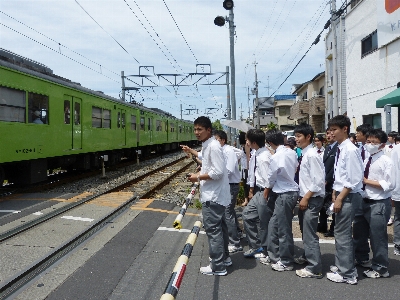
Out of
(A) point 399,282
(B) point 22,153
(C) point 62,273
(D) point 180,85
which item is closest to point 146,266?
(C) point 62,273

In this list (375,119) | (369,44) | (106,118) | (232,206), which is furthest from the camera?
(106,118)

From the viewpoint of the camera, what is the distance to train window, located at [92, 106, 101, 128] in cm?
1354

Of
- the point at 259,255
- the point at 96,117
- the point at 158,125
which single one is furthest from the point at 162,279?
the point at 158,125

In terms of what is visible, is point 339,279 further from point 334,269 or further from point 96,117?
point 96,117

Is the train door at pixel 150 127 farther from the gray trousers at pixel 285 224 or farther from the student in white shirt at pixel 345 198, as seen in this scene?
the student in white shirt at pixel 345 198

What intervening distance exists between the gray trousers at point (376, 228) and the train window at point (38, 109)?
7848mm

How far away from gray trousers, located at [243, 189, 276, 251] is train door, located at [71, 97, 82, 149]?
8.27m

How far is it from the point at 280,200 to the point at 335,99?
11955 mm

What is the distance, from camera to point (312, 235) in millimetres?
4289

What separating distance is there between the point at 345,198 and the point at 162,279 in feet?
6.97

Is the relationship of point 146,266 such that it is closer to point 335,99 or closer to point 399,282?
point 399,282

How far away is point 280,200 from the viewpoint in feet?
14.8

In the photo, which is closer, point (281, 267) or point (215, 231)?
point (215, 231)

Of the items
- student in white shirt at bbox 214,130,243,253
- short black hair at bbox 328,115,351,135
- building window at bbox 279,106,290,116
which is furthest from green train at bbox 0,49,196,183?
building window at bbox 279,106,290,116
